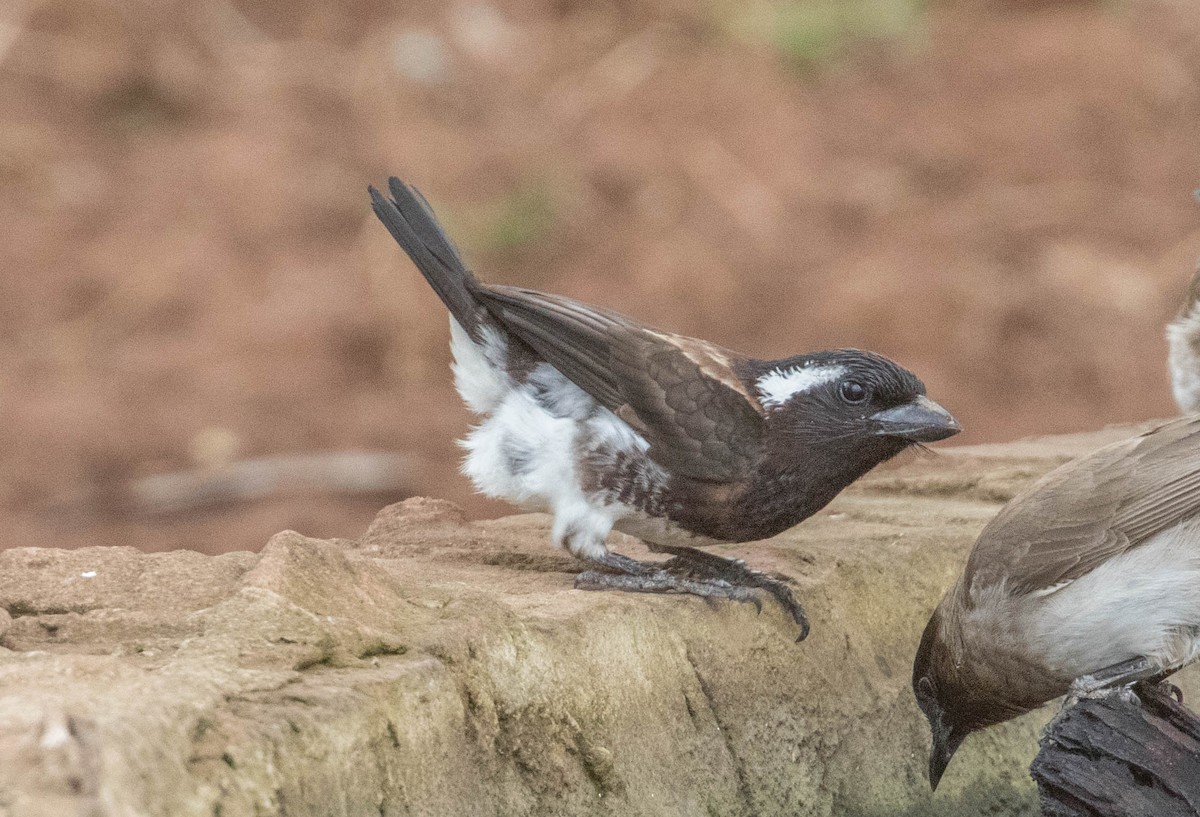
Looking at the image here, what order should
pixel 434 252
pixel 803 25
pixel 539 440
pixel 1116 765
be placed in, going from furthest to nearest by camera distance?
pixel 803 25 < pixel 434 252 < pixel 539 440 < pixel 1116 765

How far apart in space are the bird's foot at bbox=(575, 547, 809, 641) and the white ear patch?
0.46 meters

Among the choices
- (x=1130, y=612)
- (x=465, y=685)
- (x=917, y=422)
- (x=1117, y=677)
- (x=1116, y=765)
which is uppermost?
(x=917, y=422)

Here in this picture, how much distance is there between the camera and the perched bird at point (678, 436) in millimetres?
4188

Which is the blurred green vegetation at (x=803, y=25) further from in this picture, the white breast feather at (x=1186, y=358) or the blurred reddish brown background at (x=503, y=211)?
the white breast feather at (x=1186, y=358)

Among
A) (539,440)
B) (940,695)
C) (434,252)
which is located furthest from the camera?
(434,252)

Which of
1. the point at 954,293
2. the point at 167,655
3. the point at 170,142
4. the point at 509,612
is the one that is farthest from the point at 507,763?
the point at 170,142

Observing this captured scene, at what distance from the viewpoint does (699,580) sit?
165 inches

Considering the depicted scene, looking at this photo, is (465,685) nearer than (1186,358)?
Yes

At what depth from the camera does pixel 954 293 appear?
33.0ft

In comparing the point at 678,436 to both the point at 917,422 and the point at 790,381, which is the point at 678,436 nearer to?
the point at 790,381

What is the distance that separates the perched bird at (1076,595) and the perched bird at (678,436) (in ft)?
1.17

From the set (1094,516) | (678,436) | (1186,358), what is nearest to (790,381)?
(678,436)

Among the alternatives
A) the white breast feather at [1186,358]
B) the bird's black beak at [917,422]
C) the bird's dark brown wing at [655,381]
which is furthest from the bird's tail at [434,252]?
the white breast feather at [1186,358]

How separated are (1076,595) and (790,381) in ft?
3.00
